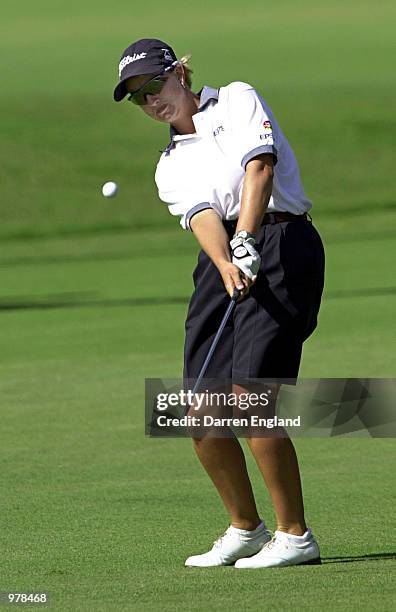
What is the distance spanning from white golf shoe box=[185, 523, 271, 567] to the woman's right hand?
97 cm

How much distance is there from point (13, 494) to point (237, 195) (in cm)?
241

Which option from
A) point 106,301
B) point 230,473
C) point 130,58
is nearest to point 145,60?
point 130,58

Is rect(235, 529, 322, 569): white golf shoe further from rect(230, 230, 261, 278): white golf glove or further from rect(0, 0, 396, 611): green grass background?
rect(230, 230, 261, 278): white golf glove

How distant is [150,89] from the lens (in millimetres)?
6121

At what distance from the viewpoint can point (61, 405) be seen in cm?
1077

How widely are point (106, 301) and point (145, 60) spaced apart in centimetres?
1261

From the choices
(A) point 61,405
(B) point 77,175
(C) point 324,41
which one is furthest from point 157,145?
(A) point 61,405

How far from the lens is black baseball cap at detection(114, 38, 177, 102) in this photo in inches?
240

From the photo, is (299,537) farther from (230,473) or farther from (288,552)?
(230,473)

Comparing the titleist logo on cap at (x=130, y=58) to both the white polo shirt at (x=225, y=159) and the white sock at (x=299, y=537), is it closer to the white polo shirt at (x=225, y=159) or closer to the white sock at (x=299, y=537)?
the white polo shirt at (x=225, y=159)

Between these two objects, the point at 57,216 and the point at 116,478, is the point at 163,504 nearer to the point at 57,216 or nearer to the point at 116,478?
the point at 116,478

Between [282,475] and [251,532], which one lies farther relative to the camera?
[251,532]

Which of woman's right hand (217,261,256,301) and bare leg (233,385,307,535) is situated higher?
woman's right hand (217,261,256,301)

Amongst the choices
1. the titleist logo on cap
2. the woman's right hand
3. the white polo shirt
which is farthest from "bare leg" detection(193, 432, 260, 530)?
the titleist logo on cap
